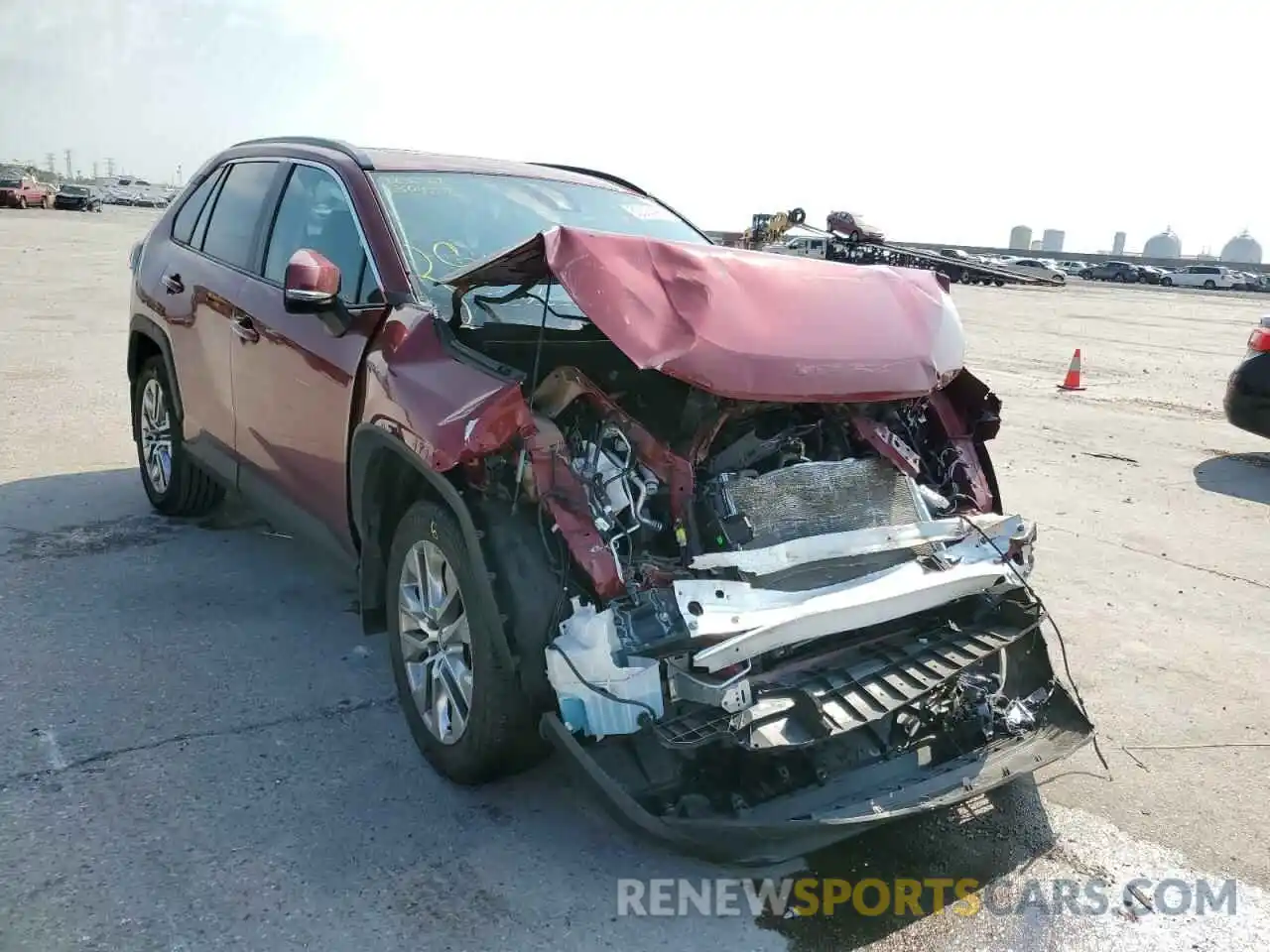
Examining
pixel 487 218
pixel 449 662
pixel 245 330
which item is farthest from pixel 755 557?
pixel 245 330

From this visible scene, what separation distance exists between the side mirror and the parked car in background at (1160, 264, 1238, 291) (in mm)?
65855

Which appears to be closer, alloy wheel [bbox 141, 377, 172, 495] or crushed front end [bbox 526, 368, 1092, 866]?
crushed front end [bbox 526, 368, 1092, 866]

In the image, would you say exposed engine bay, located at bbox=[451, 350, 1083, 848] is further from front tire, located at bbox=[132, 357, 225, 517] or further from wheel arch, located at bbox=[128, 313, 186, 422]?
front tire, located at bbox=[132, 357, 225, 517]

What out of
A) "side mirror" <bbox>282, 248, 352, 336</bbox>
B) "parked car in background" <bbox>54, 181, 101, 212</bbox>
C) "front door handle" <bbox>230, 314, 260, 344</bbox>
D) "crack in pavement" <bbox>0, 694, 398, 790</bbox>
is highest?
"parked car in background" <bbox>54, 181, 101, 212</bbox>

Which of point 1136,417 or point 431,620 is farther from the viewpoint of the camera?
point 1136,417

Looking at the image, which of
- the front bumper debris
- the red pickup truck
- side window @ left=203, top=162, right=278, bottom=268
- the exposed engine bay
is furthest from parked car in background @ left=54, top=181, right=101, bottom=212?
the front bumper debris

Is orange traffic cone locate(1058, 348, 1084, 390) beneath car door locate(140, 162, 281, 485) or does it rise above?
beneath

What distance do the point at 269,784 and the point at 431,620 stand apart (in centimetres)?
73

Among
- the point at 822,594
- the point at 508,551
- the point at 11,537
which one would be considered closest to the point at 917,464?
the point at 822,594

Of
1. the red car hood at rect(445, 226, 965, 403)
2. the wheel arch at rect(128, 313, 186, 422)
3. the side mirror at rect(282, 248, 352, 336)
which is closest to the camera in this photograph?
the red car hood at rect(445, 226, 965, 403)

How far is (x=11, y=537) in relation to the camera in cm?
527

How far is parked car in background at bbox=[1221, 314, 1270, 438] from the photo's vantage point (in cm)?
820

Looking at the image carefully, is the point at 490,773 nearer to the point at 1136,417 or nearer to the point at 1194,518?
the point at 1194,518

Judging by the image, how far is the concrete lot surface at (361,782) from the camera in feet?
9.03
